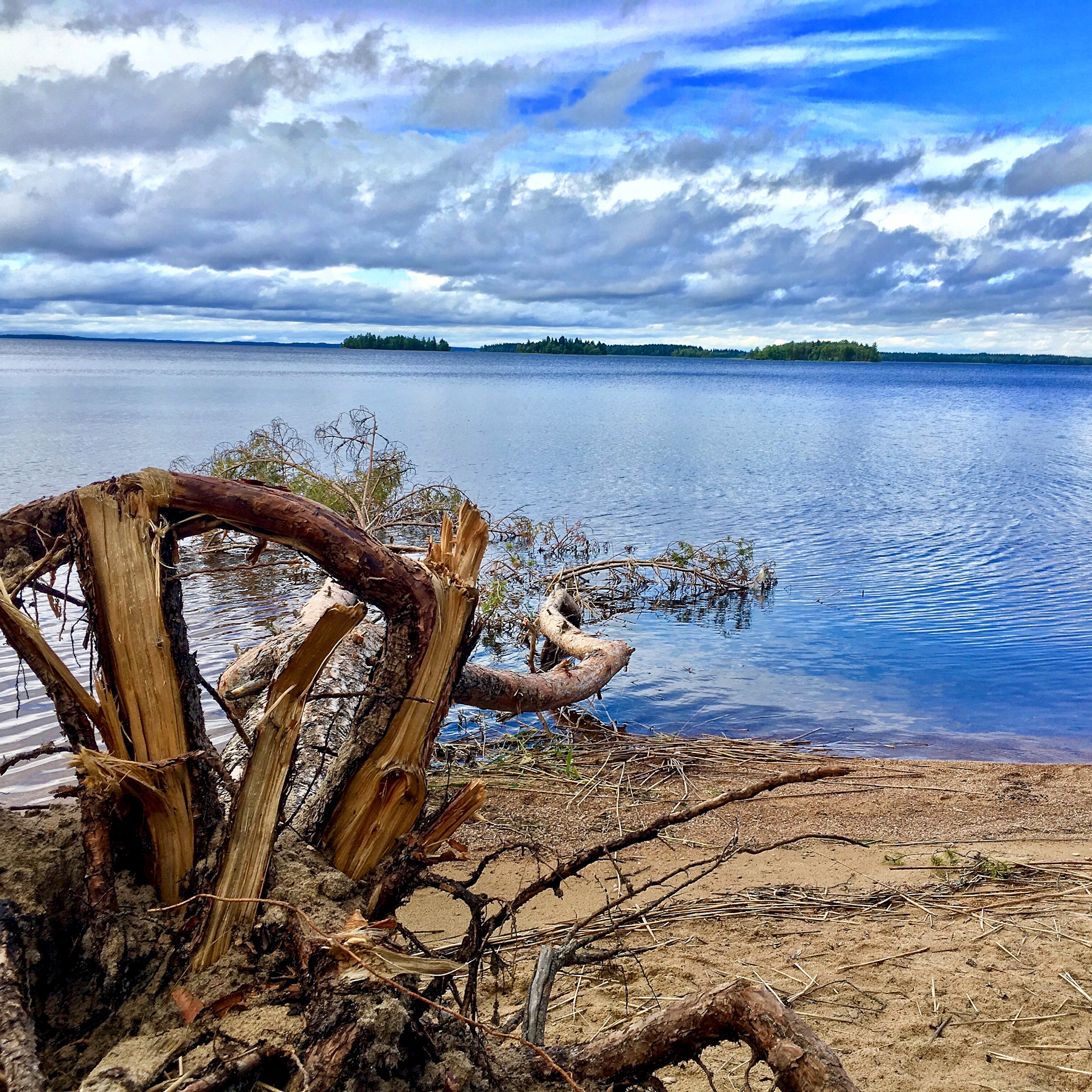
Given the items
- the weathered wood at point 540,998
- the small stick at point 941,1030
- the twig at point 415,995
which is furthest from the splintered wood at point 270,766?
the small stick at point 941,1030

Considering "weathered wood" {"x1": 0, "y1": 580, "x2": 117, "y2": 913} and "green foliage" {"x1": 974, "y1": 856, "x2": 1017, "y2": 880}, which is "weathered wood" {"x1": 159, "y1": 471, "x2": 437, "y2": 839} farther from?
"green foliage" {"x1": 974, "y1": 856, "x2": 1017, "y2": 880}

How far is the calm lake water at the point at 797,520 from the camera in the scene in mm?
9289

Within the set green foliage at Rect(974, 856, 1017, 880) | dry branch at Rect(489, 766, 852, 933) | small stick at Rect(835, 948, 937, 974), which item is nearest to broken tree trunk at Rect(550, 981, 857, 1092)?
dry branch at Rect(489, 766, 852, 933)

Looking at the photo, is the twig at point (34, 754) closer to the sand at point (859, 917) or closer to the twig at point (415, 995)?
the twig at point (415, 995)

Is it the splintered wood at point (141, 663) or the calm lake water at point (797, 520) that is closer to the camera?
the splintered wood at point (141, 663)

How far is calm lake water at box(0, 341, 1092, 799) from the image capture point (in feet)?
A: 30.5

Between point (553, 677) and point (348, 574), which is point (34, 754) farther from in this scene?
point (553, 677)

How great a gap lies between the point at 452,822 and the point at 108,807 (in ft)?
3.66

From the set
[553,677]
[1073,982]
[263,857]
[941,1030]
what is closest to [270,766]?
[263,857]

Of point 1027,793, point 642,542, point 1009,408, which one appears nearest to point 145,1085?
point 1027,793

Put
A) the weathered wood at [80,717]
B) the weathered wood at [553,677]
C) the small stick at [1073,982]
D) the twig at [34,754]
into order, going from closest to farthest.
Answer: the weathered wood at [80,717] → the twig at [34,754] → the small stick at [1073,982] → the weathered wood at [553,677]

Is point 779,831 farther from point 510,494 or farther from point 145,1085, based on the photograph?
point 510,494

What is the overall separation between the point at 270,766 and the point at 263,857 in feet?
0.93

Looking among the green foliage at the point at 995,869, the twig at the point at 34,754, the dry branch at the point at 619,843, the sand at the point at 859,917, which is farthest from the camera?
the green foliage at the point at 995,869
